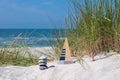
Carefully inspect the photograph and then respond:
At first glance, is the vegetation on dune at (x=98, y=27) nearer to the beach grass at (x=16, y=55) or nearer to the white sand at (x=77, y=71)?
the white sand at (x=77, y=71)

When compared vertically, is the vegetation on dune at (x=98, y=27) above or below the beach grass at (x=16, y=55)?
above

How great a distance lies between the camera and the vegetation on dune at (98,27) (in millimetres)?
4980

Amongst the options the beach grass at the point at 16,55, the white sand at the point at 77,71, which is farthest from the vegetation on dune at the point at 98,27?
the beach grass at the point at 16,55

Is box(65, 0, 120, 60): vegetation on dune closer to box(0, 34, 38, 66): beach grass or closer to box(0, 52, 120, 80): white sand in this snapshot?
box(0, 52, 120, 80): white sand

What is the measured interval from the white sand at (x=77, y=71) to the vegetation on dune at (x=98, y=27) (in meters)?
0.15

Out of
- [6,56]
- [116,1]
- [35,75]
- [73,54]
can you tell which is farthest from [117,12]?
[6,56]

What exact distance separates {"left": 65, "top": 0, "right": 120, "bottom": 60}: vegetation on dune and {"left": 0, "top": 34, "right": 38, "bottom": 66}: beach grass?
4.54ft

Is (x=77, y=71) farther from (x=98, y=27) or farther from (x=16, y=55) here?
(x=16, y=55)

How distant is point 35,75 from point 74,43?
871 millimetres

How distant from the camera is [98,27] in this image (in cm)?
505

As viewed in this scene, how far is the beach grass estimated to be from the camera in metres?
6.32

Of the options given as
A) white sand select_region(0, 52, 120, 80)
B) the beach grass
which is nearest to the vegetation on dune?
white sand select_region(0, 52, 120, 80)

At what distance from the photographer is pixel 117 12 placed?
5.07 meters

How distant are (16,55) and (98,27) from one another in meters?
2.00
